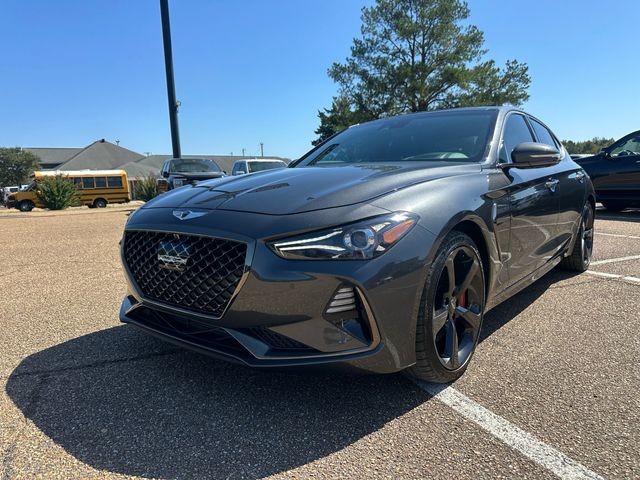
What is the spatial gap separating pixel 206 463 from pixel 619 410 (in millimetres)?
1872

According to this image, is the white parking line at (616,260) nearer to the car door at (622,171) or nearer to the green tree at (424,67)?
the car door at (622,171)

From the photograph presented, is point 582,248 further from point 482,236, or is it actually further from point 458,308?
point 458,308

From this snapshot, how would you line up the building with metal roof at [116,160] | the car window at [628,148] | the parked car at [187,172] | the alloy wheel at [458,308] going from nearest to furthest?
the alloy wheel at [458,308] < the car window at [628,148] < the parked car at [187,172] < the building with metal roof at [116,160]

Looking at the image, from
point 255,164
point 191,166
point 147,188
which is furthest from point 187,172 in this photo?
point 147,188

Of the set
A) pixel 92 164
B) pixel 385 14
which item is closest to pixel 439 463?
pixel 385 14

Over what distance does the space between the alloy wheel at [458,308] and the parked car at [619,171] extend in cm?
894

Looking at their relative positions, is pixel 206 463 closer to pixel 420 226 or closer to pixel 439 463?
pixel 439 463

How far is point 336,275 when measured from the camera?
1.87 meters

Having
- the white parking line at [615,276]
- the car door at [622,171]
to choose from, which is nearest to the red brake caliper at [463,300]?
the white parking line at [615,276]

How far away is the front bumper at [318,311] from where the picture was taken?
1.89 meters

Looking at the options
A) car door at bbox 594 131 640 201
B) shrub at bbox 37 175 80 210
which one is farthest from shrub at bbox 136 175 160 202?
car door at bbox 594 131 640 201

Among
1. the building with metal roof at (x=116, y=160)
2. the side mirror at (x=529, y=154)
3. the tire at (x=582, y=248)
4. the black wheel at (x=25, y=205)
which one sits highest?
the building with metal roof at (x=116, y=160)

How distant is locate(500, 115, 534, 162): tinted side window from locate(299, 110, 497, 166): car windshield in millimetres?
145

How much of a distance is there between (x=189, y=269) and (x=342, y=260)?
28.9 inches
